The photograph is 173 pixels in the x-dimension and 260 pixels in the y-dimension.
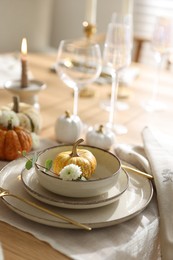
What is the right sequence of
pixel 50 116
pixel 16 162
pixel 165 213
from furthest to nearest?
1. pixel 50 116
2. pixel 16 162
3. pixel 165 213

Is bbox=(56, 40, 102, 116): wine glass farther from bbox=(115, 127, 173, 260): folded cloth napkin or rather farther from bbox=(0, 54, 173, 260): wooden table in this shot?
bbox=(115, 127, 173, 260): folded cloth napkin

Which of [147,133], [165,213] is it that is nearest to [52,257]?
[165,213]

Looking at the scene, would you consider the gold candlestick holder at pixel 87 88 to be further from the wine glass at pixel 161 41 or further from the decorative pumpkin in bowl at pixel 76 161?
the decorative pumpkin in bowl at pixel 76 161

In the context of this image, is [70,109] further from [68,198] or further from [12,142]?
[68,198]

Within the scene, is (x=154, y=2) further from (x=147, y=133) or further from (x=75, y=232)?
(x=75, y=232)

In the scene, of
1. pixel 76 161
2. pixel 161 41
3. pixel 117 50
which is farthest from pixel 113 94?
pixel 76 161

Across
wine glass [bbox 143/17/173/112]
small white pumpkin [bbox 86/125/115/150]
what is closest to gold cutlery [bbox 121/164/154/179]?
small white pumpkin [bbox 86/125/115/150]

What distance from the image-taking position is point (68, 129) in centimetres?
108

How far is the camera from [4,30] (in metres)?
3.22

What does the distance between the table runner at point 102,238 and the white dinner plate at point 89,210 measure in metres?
0.02

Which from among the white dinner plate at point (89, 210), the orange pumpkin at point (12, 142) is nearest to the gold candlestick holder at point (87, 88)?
the orange pumpkin at point (12, 142)

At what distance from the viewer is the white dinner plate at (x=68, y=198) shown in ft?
2.40

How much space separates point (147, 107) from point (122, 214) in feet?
2.53

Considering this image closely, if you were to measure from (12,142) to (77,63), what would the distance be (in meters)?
0.40
